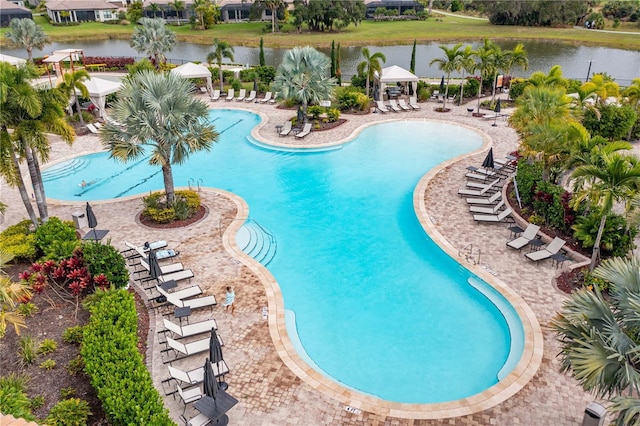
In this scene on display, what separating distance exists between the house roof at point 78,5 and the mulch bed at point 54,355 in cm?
9688

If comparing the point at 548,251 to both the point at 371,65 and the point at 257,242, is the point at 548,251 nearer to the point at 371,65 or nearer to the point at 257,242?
the point at 257,242

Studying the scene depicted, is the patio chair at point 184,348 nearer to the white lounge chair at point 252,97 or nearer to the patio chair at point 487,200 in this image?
the patio chair at point 487,200

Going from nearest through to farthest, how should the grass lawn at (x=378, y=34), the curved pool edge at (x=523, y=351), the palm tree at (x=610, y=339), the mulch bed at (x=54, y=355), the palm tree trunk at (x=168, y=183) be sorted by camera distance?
the palm tree at (x=610, y=339) → the curved pool edge at (x=523, y=351) → the mulch bed at (x=54, y=355) → the palm tree trunk at (x=168, y=183) → the grass lawn at (x=378, y=34)

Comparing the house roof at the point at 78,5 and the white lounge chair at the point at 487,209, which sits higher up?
the house roof at the point at 78,5

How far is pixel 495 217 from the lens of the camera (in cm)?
1814

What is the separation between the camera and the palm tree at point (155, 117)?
16875 millimetres

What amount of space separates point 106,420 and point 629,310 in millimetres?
10294

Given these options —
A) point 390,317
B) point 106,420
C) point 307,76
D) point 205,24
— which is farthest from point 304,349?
point 205,24

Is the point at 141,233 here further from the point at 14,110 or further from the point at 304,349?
the point at 304,349

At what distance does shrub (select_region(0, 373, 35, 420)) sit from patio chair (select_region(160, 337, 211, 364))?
3053 millimetres

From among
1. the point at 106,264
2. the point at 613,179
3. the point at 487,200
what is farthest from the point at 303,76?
the point at 613,179

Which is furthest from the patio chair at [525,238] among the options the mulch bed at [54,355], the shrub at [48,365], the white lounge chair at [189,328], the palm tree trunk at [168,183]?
the shrub at [48,365]

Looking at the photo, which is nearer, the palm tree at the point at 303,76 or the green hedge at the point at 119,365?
the green hedge at the point at 119,365

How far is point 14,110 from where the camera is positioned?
14.8 meters
